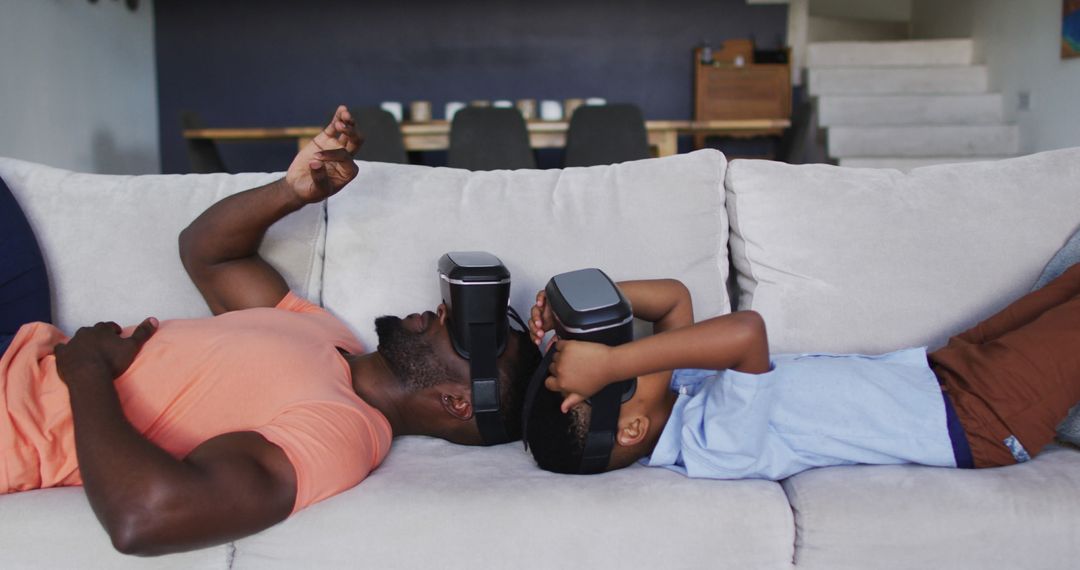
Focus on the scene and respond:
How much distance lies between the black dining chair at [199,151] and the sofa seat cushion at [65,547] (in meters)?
4.04

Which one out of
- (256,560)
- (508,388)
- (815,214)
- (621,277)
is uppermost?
(815,214)

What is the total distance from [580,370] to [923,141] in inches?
197

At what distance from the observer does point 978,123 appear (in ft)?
18.2

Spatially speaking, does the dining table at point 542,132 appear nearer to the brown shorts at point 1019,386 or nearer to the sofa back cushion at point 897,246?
the sofa back cushion at point 897,246

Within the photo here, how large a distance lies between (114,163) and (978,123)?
19.5 ft

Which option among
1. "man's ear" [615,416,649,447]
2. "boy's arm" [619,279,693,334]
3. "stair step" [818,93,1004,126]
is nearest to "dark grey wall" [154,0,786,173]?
"stair step" [818,93,1004,126]

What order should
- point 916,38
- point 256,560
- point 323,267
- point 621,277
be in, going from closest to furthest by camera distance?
point 256,560 < point 621,277 < point 323,267 < point 916,38

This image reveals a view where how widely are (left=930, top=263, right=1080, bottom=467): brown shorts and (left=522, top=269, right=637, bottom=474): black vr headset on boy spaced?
1.82ft

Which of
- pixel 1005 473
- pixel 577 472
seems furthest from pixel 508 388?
pixel 1005 473

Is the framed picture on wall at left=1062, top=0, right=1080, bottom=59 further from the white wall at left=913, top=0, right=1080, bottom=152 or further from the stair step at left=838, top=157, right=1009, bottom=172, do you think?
the stair step at left=838, top=157, right=1009, bottom=172

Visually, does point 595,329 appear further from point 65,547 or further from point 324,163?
point 65,547

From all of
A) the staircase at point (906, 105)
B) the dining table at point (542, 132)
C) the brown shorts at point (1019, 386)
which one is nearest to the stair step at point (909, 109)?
the staircase at point (906, 105)

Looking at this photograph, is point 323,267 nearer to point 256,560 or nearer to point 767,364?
point 256,560

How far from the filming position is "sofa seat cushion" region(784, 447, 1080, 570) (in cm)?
115
